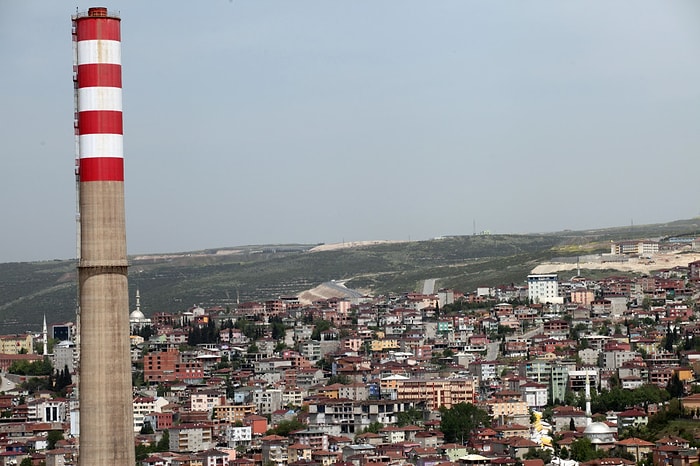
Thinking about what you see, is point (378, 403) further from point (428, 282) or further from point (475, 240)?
point (475, 240)

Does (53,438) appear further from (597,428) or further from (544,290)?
(544,290)

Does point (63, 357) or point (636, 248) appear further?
point (636, 248)

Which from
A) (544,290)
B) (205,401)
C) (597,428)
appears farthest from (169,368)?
(544,290)

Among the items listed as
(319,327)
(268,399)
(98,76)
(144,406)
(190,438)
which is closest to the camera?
(98,76)

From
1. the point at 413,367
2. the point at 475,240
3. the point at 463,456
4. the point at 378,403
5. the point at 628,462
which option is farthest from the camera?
the point at 475,240

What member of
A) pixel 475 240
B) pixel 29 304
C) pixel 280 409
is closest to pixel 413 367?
pixel 280 409

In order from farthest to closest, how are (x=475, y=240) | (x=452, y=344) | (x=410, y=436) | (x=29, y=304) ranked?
(x=475, y=240), (x=29, y=304), (x=452, y=344), (x=410, y=436)

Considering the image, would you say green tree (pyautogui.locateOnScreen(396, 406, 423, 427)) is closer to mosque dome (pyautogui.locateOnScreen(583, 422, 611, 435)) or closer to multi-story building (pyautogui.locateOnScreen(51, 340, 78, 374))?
mosque dome (pyautogui.locateOnScreen(583, 422, 611, 435))
